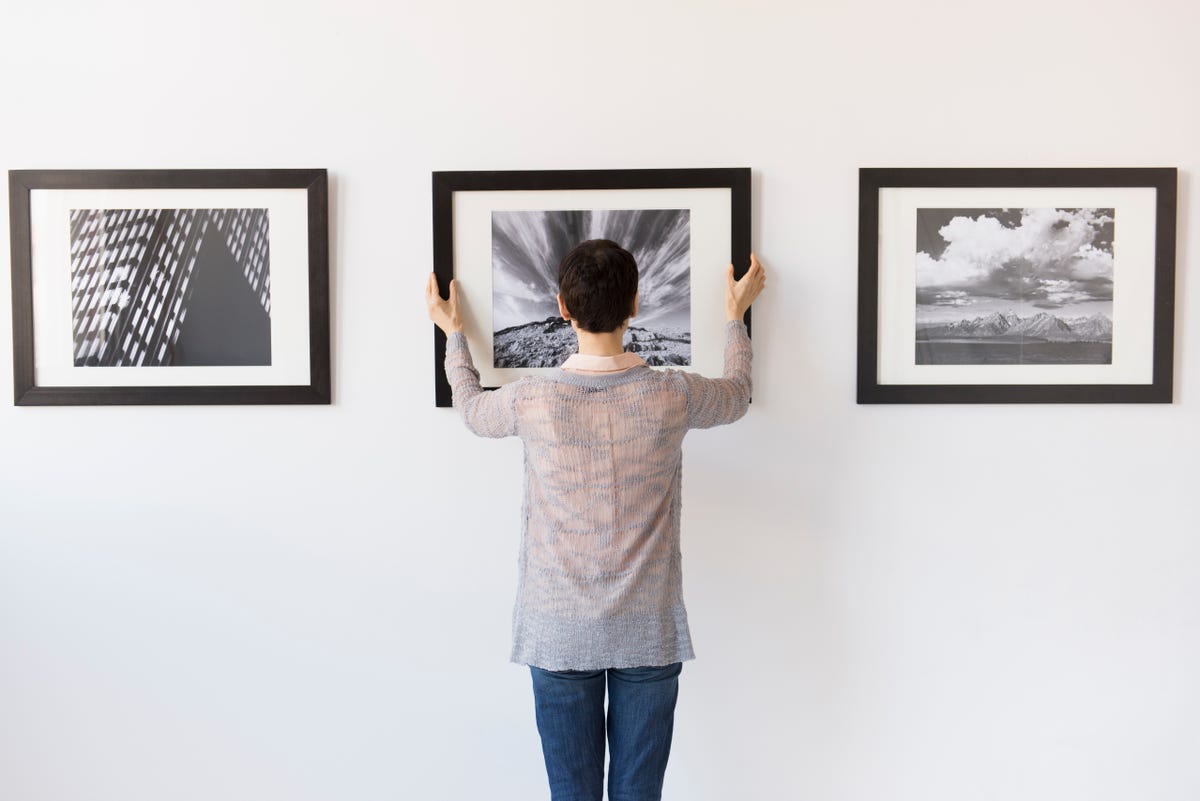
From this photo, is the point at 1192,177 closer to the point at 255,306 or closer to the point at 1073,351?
the point at 1073,351

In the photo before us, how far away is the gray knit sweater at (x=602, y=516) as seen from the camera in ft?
4.63

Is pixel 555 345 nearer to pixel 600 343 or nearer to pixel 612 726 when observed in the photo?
pixel 600 343

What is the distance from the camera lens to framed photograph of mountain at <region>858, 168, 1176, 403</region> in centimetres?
188

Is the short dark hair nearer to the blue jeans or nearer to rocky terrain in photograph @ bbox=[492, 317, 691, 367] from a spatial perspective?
rocky terrain in photograph @ bbox=[492, 317, 691, 367]

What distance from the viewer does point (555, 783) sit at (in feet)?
4.99

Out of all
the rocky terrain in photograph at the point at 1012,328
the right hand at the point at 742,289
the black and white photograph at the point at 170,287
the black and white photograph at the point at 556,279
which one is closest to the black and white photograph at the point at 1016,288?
the rocky terrain in photograph at the point at 1012,328

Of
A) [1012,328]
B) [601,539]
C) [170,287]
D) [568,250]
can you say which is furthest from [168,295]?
[1012,328]

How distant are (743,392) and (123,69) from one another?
1.68 m

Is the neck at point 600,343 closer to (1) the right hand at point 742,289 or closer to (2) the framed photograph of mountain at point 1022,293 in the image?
(1) the right hand at point 742,289

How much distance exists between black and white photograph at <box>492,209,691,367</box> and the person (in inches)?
14.5

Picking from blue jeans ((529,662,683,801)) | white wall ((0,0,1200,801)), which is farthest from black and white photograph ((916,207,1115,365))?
blue jeans ((529,662,683,801))

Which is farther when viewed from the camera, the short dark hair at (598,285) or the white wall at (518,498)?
the white wall at (518,498)

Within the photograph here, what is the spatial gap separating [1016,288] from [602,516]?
1.22m

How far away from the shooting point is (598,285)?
1407mm
